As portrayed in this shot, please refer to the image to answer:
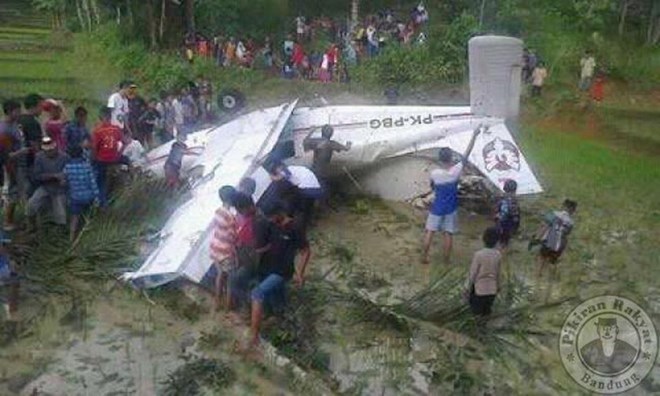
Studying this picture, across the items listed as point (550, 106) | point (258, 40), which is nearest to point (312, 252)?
point (550, 106)

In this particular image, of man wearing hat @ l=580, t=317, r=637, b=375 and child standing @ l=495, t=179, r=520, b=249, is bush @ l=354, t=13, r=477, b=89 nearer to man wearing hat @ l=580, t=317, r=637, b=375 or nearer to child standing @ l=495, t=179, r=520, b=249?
child standing @ l=495, t=179, r=520, b=249

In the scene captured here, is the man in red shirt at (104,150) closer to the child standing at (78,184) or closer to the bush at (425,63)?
the child standing at (78,184)

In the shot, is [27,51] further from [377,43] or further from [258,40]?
[377,43]

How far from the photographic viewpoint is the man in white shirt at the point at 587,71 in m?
21.5

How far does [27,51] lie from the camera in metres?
31.3

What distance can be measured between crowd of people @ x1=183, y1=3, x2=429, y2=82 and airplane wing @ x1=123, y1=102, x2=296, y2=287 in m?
9.63

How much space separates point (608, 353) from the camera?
8.49 meters

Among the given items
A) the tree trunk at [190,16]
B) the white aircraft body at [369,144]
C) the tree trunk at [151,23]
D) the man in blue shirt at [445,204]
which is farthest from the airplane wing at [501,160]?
the tree trunk at [151,23]

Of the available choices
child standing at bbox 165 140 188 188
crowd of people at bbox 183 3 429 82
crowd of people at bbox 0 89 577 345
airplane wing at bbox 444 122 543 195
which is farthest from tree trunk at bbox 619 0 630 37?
child standing at bbox 165 140 188 188

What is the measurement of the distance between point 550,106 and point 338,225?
996cm

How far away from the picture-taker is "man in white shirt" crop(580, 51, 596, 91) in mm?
21547

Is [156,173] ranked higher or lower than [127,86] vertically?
lower

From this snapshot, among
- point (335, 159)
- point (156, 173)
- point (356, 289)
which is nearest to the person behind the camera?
point (356, 289)

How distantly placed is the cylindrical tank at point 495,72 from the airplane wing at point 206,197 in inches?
115
